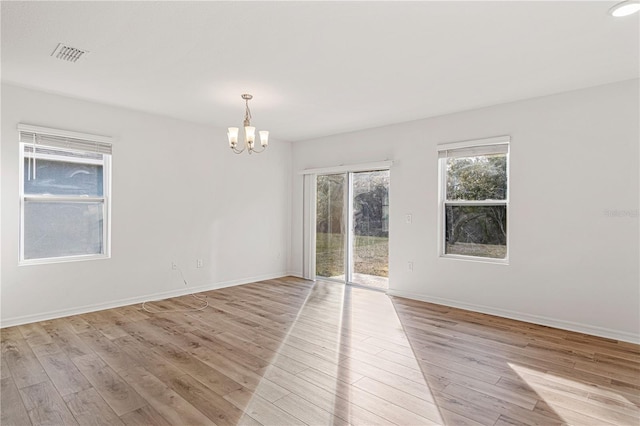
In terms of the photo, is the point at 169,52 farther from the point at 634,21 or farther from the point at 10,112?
the point at 634,21

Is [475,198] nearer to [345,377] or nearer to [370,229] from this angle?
[370,229]

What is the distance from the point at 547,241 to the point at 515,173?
0.82 metres

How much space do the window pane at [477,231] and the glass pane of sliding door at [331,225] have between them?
71.0 inches

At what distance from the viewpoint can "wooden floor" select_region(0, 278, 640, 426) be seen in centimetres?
223

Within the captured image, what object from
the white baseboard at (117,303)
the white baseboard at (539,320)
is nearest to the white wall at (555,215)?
the white baseboard at (539,320)

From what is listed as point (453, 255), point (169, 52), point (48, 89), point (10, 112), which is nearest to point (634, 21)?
point (453, 255)

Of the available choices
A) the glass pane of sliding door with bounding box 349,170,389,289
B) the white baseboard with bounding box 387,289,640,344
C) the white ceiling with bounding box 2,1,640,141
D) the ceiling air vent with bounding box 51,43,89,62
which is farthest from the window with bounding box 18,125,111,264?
the white baseboard with bounding box 387,289,640,344

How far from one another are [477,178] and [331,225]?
2523 millimetres

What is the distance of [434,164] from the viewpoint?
15.9 feet

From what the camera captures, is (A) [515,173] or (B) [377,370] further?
(A) [515,173]

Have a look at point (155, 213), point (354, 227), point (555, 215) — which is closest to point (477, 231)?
point (555, 215)

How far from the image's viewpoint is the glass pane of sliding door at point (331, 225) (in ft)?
20.0

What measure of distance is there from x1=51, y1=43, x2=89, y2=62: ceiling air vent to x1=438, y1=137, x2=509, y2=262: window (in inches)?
157

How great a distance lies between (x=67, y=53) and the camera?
2.98m
